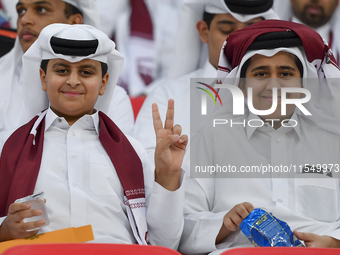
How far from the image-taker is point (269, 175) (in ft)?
7.96

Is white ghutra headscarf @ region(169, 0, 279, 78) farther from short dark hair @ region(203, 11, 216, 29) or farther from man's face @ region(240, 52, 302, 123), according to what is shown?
man's face @ region(240, 52, 302, 123)

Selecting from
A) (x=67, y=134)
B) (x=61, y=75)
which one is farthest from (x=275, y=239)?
(x=61, y=75)

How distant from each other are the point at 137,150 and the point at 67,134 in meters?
0.33

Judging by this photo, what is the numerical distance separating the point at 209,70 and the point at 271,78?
3.65 feet

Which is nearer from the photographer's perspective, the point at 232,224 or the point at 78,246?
the point at 78,246

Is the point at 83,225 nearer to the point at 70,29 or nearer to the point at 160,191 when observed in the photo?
the point at 160,191

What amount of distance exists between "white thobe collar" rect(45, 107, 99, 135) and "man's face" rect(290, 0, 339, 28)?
2.23 metres

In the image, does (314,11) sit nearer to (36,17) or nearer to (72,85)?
(36,17)

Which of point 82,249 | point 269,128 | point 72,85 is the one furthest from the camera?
point 269,128

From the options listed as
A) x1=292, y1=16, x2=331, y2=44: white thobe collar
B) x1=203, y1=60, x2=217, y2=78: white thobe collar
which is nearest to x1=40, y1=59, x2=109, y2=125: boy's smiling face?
x1=203, y1=60, x2=217, y2=78: white thobe collar

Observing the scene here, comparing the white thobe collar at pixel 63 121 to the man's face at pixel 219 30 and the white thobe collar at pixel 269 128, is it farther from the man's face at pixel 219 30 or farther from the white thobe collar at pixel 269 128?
the man's face at pixel 219 30

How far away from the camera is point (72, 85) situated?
2.28 metres

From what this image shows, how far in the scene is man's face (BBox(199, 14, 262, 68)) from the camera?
349cm

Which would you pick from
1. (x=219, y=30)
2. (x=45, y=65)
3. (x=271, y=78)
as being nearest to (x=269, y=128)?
(x=271, y=78)
